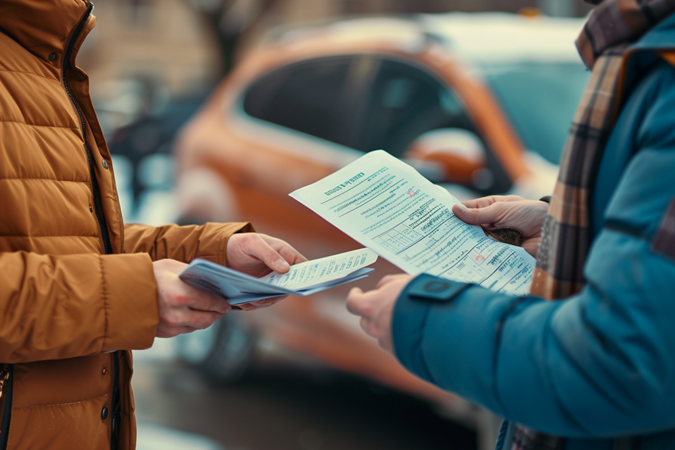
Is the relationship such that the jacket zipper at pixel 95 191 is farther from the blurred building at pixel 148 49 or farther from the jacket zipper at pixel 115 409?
the blurred building at pixel 148 49

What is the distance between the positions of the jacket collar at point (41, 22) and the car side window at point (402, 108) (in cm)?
217

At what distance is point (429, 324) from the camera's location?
1.11 meters

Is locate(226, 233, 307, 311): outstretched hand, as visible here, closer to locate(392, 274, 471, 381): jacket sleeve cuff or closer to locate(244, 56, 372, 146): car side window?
locate(392, 274, 471, 381): jacket sleeve cuff

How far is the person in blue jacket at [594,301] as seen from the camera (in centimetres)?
92

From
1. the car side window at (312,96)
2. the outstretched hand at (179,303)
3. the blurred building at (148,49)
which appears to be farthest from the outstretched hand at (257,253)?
the blurred building at (148,49)

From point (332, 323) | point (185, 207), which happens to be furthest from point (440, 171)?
point (185, 207)

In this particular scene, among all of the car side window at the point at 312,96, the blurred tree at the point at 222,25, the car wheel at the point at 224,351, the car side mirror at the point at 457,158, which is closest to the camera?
the car side mirror at the point at 457,158

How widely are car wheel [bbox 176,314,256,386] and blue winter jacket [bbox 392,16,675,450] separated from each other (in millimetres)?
3295

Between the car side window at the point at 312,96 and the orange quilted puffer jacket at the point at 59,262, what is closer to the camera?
the orange quilted puffer jacket at the point at 59,262

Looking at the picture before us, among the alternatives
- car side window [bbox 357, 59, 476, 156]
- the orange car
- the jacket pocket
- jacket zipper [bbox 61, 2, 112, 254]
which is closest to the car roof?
the orange car

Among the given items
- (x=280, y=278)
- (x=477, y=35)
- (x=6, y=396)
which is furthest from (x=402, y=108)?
(x=6, y=396)

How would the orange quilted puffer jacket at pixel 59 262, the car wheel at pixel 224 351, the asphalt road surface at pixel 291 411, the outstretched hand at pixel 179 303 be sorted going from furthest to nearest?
the car wheel at pixel 224 351 → the asphalt road surface at pixel 291 411 → the outstretched hand at pixel 179 303 → the orange quilted puffer jacket at pixel 59 262

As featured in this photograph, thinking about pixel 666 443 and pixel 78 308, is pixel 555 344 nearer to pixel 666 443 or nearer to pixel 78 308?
pixel 666 443

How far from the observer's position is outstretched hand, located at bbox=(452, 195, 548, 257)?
150cm
